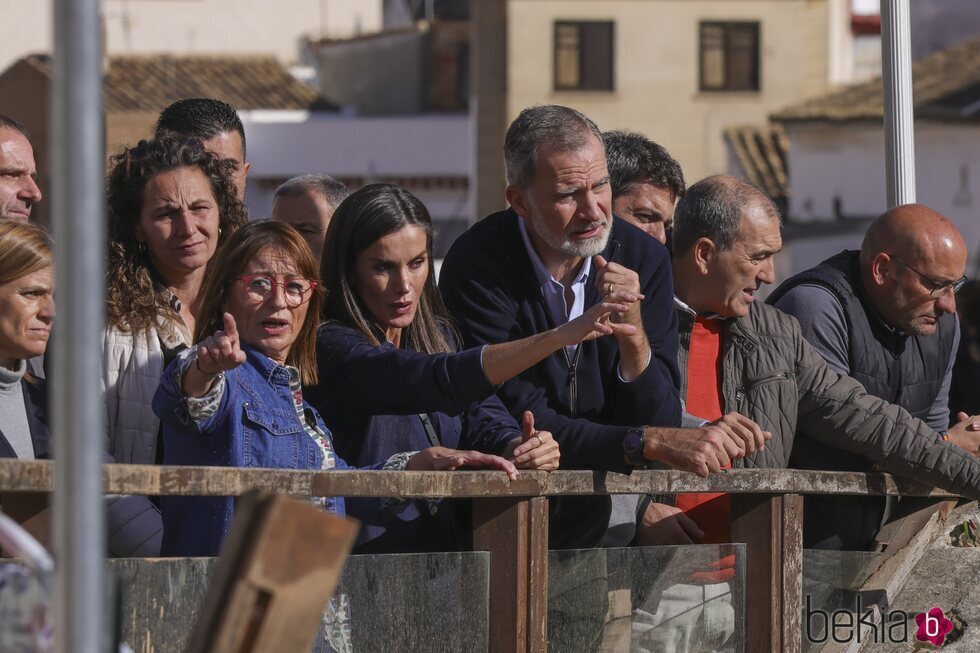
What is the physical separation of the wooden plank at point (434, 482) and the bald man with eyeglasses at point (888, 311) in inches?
17.3

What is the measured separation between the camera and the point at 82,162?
9.02ft

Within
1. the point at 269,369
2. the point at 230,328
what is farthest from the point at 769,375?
the point at 230,328

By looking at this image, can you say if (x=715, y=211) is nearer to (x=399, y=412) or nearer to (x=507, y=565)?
(x=399, y=412)

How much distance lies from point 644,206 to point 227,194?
5.07 ft

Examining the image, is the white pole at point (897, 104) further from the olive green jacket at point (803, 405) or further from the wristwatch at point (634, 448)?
the wristwatch at point (634, 448)

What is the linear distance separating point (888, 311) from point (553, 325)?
148 centimetres

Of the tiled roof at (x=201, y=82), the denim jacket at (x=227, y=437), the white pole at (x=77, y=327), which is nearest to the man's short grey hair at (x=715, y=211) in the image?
the denim jacket at (x=227, y=437)

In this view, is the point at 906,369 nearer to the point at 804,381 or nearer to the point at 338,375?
the point at 804,381

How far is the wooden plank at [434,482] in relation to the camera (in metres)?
3.70

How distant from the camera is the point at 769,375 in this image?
555 cm

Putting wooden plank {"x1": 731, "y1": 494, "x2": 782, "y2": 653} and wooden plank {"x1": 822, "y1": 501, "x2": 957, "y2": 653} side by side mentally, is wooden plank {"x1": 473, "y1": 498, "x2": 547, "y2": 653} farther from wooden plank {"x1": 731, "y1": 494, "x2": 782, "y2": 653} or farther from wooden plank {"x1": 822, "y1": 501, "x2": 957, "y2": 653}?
wooden plank {"x1": 822, "y1": 501, "x2": 957, "y2": 653}

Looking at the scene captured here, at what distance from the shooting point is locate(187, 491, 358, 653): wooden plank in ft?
9.45

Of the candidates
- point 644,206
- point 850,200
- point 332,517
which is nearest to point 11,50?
point 850,200

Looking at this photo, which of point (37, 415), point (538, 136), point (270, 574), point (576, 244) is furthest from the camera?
point (538, 136)
